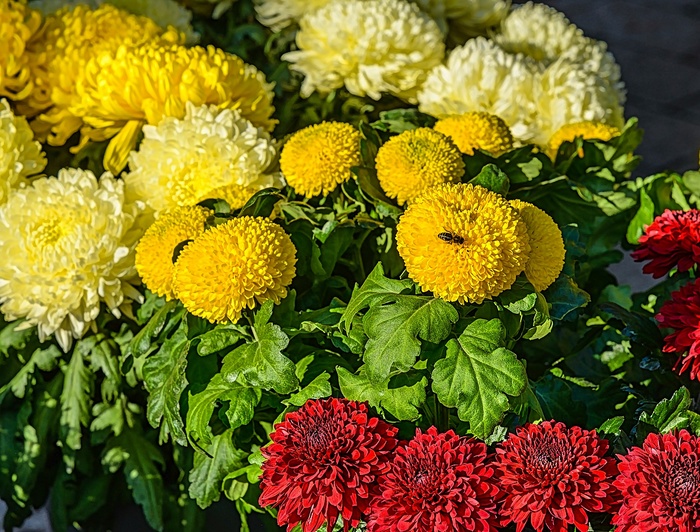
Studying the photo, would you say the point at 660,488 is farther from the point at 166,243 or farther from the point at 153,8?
the point at 153,8

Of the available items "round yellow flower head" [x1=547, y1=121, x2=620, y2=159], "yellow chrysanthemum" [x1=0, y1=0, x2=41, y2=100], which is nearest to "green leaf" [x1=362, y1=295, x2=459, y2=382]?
"round yellow flower head" [x1=547, y1=121, x2=620, y2=159]

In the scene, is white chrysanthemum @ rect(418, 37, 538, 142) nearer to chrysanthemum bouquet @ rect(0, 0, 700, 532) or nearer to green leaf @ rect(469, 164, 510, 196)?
chrysanthemum bouquet @ rect(0, 0, 700, 532)

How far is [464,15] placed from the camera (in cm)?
205

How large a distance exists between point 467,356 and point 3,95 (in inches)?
42.7

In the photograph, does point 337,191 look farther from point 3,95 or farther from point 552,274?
point 3,95

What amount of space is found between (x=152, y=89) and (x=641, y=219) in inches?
32.7

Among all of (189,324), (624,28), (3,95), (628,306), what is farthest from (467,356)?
(624,28)

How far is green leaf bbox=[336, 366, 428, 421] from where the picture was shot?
1023 millimetres

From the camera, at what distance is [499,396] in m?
0.98

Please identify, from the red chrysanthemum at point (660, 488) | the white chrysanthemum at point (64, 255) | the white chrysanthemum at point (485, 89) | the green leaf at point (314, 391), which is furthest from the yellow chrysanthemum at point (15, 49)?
the red chrysanthemum at point (660, 488)

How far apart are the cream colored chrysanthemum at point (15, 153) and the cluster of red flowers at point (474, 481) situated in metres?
0.82

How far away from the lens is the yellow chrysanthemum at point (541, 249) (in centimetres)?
104

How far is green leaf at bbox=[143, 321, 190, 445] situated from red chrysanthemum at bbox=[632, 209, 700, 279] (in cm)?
62

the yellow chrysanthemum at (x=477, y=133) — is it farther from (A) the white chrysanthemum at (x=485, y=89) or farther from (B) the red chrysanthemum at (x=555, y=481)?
(B) the red chrysanthemum at (x=555, y=481)
